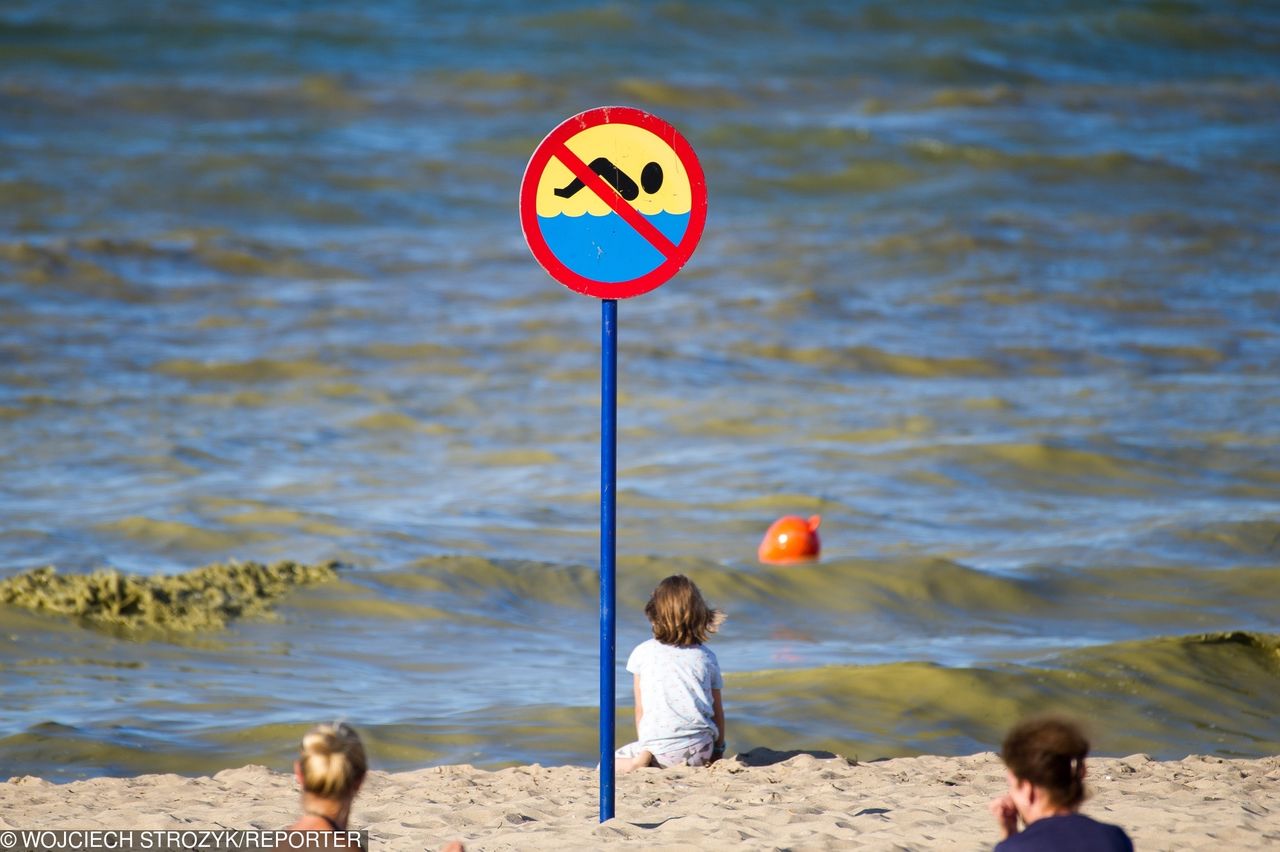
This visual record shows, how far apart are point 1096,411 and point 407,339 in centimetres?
791

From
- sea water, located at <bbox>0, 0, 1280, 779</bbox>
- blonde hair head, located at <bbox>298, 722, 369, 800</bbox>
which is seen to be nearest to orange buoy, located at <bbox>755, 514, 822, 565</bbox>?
sea water, located at <bbox>0, 0, 1280, 779</bbox>

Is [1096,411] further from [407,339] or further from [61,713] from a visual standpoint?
[61,713]

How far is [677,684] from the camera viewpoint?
602cm

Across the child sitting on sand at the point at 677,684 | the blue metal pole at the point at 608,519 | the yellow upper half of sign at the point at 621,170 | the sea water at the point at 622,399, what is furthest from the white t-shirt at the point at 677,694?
the yellow upper half of sign at the point at 621,170

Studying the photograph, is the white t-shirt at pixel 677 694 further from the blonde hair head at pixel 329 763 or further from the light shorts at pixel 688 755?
the blonde hair head at pixel 329 763

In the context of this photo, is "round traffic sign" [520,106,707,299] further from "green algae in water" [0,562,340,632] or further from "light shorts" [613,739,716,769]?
"green algae in water" [0,562,340,632]

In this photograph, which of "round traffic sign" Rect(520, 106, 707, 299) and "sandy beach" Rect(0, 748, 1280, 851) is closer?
"round traffic sign" Rect(520, 106, 707, 299)

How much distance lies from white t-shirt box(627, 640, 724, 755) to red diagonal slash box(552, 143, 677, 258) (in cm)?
199

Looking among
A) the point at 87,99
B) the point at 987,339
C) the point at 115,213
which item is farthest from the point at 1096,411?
the point at 87,99

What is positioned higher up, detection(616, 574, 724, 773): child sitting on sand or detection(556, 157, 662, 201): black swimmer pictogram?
detection(556, 157, 662, 201): black swimmer pictogram

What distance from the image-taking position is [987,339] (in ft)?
58.6

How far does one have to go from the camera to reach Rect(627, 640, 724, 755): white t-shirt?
19.7 feet

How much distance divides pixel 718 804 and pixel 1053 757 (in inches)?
79.0

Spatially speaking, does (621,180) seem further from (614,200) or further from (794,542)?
(794,542)
